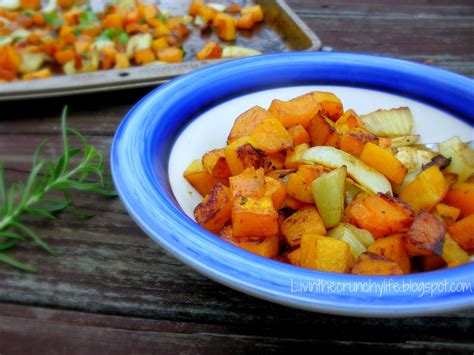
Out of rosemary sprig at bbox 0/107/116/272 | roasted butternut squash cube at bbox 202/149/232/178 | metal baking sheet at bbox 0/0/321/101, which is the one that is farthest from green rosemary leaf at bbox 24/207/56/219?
metal baking sheet at bbox 0/0/321/101

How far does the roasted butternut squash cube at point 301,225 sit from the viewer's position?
75cm

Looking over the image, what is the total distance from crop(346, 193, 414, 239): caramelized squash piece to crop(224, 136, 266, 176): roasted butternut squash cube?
181 millimetres

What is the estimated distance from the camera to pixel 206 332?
785mm

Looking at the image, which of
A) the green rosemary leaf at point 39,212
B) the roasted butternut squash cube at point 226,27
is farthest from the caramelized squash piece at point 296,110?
the roasted butternut squash cube at point 226,27

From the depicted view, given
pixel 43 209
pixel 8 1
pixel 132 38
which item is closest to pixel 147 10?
pixel 132 38

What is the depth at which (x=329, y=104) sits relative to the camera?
3.18 feet

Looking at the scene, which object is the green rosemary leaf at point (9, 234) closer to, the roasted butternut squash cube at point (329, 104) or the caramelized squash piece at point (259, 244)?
the caramelized squash piece at point (259, 244)

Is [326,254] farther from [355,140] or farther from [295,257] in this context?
[355,140]

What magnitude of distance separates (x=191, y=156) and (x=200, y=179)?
84 mm

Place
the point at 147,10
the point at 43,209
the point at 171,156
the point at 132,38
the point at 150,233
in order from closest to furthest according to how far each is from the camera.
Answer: the point at 150,233
the point at 171,156
the point at 43,209
the point at 132,38
the point at 147,10

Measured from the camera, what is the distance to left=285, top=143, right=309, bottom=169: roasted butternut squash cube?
0.87 m

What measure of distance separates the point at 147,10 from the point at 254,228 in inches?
60.5

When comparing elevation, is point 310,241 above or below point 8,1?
above

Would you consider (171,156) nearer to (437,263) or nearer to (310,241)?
(310,241)
